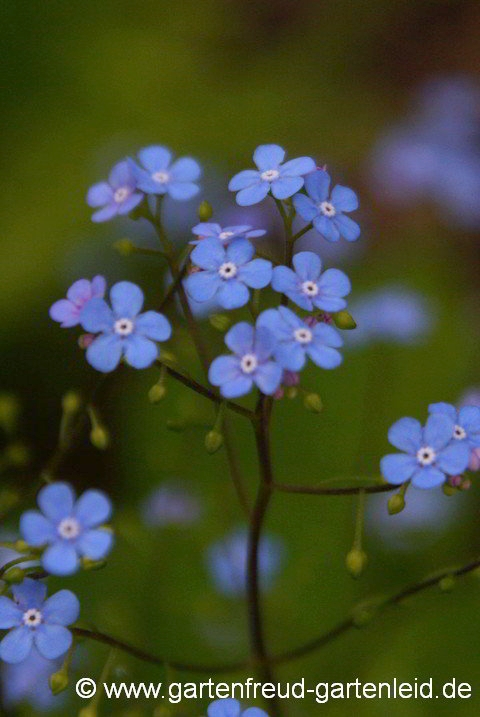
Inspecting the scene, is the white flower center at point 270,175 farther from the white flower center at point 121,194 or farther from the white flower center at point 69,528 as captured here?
the white flower center at point 69,528

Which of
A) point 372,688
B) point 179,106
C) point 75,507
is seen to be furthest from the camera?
point 179,106

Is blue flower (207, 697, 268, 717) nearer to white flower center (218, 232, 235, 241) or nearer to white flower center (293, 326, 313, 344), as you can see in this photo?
white flower center (293, 326, 313, 344)

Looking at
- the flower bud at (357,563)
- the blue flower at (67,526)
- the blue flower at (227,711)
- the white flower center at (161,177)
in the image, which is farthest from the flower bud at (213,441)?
the white flower center at (161,177)

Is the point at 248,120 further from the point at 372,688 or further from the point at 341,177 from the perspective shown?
the point at 372,688

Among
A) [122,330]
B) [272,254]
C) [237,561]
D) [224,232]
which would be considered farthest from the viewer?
[237,561]

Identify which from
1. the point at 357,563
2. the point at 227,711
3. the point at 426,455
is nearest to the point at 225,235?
the point at 426,455

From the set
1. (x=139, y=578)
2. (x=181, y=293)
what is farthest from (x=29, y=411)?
(x=181, y=293)

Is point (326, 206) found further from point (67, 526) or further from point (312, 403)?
point (67, 526)
